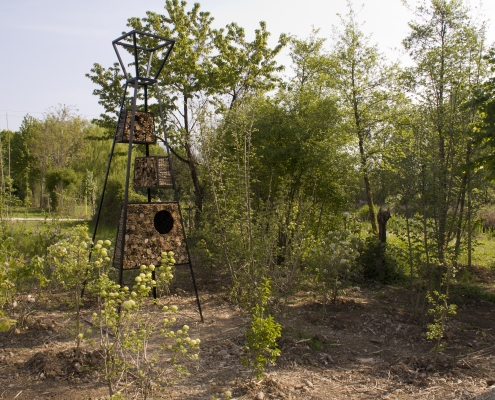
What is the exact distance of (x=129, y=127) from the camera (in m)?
5.55

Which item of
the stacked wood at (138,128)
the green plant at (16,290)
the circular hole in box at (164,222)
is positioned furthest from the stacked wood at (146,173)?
the green plant at (16,290)

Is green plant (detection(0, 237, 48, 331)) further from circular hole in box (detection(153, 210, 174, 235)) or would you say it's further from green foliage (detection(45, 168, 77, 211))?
green foliage (detection(45, 168, 77, 211))

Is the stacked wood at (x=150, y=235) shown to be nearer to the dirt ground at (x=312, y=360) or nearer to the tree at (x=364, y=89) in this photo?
the dirt ground at (x=312, y=360)

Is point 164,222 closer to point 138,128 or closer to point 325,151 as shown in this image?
point 138,128

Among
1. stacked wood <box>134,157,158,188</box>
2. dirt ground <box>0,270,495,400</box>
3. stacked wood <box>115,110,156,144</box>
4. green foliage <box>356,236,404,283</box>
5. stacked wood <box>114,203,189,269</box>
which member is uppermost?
stacked wood <box>115,110,156,144</box>

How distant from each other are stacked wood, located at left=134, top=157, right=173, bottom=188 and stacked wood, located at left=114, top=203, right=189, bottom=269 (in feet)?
0.83

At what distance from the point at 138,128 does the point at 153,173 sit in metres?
A: 0.54

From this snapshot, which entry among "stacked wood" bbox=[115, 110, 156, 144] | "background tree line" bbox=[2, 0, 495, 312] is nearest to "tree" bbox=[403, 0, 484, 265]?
"background tree line" bbox=[2, 0, 495, 312]

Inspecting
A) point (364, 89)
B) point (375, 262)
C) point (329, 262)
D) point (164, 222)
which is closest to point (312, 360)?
point (329, 262)

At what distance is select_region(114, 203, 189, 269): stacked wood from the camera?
5367 millimetres

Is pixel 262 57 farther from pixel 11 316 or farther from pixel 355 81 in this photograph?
pixel 11 316

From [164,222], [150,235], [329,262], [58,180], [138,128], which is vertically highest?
[58,180]

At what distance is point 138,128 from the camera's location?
5.53 m

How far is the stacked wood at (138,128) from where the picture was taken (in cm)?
542
